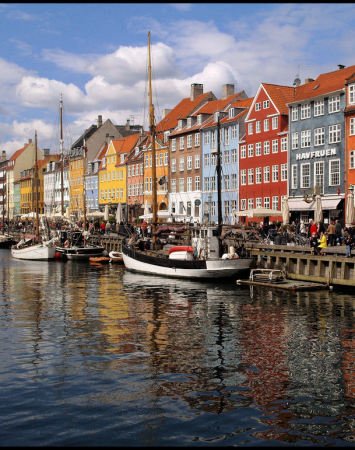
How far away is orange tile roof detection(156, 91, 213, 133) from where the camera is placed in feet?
266

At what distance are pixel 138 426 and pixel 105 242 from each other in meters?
54.0

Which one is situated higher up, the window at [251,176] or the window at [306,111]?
the window at [306,111]

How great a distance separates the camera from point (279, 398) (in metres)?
12.0

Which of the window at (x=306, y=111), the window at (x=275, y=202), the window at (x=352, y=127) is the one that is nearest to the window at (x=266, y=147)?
Result: the window at (x=275, y=202)

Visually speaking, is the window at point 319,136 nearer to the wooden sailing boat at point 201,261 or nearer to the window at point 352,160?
the window at point 352,160

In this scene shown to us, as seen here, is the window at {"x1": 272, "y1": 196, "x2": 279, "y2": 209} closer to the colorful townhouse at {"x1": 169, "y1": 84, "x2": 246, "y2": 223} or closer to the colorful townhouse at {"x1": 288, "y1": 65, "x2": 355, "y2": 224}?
the colorful townhouse at {"x1": 288, "y1": 65, "x2": 355, "y2": 224}

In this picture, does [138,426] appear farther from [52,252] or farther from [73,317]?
[52,252]

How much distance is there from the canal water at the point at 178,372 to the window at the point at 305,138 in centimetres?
3018

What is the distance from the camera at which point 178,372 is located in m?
14.0

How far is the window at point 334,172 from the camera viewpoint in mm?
50684

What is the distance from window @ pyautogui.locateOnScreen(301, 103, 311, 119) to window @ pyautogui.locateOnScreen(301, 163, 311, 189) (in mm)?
4661

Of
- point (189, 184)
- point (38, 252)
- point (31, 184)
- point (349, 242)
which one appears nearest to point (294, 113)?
point (189, 184)

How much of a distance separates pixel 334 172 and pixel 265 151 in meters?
12.0

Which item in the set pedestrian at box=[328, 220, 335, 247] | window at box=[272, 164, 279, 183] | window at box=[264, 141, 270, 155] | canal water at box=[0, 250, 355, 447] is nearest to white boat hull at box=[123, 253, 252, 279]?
pedestrian at box=[328, 220, 335, 247]
